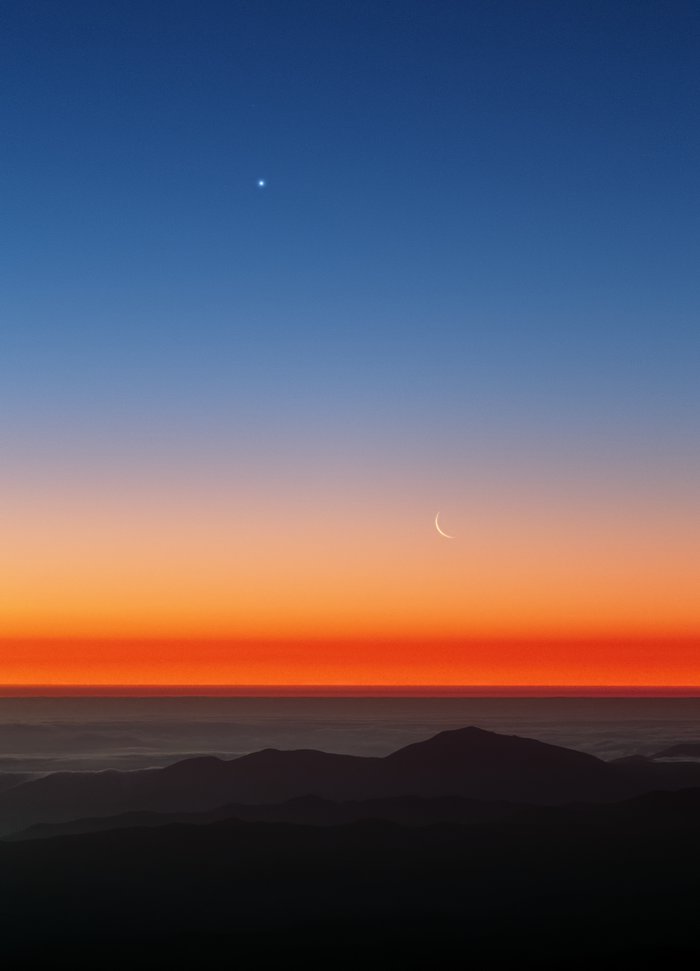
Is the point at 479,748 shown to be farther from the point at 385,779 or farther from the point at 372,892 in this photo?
the point at 372,892

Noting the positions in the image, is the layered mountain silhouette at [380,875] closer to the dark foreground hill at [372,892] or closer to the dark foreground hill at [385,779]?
the dark foreground hill at [372,892]

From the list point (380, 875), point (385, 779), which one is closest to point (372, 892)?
point (380, 875)

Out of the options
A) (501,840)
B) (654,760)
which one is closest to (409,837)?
(501,840)

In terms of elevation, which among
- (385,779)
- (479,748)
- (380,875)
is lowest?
(380,875)

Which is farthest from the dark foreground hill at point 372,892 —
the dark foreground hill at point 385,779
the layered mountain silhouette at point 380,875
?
the dark foreground hill at point 385,779

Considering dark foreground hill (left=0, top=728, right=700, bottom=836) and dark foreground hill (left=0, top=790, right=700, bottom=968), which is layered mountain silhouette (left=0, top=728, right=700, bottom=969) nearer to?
dark foreground hill (left=0, top=790, right=700, bottom=968)

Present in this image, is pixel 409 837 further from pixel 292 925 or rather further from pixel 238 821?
pixel 292 925

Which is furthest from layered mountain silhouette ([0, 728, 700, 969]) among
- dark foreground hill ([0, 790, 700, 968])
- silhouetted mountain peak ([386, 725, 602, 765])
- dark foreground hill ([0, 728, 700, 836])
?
silhouetted mountain peak ([386, 725, 602, 765])
